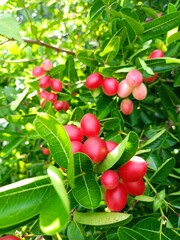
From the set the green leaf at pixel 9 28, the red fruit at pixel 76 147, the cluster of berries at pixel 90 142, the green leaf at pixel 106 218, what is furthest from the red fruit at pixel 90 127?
the green leaf at pixel 9 28

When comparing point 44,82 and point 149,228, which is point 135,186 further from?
point 44,82

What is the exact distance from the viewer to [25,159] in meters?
1.98

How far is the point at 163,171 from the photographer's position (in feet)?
3.66

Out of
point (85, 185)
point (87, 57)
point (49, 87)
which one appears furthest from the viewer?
point (49, 87)

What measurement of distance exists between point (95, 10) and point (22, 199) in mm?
902

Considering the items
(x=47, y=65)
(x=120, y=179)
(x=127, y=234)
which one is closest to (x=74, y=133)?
(x=120, y=179)

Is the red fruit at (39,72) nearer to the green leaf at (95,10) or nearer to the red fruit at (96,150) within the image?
the green leaf at (95,10)

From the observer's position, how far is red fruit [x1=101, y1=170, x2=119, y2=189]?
799mm

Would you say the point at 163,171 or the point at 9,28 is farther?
the point at 163,171

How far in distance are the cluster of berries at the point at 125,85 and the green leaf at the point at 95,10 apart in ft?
0.74

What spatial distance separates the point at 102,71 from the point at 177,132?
41 cm

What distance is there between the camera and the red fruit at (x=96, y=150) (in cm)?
81

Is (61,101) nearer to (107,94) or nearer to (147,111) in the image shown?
(107,94)

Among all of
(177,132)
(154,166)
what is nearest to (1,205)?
(154,166)
